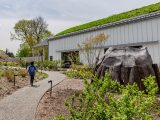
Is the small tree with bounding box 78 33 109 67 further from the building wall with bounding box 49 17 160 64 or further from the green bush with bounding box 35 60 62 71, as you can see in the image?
the green bush with bounding box 35 60 62 71

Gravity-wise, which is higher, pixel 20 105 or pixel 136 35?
pixel 136 35

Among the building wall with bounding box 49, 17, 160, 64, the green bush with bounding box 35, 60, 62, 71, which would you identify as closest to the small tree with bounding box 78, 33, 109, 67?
the building wall with bounding box 49, 17, 160, 64

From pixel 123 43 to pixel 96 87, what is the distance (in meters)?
21.6

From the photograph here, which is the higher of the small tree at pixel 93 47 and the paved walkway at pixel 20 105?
the small tree at pixel 93 47

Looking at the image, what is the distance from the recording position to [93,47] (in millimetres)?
30094

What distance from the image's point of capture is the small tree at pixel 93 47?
28609 mm

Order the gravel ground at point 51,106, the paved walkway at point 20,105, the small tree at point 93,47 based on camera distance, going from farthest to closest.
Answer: the small tree at point 93,47
the gravel ground at point 51,106
the paved walkway at point 20,105

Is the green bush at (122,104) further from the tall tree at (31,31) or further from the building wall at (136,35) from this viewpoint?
the tall tree at (31,31)

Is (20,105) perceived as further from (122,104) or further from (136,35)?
(136,35)

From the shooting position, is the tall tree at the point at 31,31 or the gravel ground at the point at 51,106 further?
the tall tree at the point at 31,31

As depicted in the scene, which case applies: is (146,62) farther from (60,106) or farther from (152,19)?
(152,19)

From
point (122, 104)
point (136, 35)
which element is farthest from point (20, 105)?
point (136, 35)

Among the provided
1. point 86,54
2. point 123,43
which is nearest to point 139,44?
point 123,43

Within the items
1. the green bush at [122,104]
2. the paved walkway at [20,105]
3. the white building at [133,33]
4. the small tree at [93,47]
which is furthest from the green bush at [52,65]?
the green bush at [122,104]
